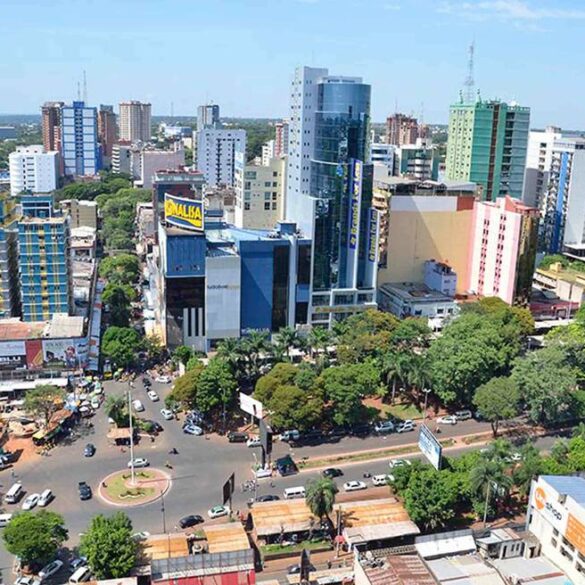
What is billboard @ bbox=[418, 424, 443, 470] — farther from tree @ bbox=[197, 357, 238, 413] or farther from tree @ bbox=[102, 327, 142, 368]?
tree @ bbox=[102, 327, 142, 368]

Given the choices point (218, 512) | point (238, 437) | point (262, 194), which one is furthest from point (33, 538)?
point (262, 194)

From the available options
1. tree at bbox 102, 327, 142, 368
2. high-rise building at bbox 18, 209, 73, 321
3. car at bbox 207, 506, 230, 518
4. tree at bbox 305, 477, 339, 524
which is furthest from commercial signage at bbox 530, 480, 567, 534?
high-rise building at bbox 18, 209, 73, 321

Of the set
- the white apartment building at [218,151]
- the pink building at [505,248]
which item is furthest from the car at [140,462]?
the white apartment building at [218,151]

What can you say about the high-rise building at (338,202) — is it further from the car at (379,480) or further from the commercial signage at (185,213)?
the car at (379,480)

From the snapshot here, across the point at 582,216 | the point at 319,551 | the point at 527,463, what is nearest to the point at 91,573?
the point at 319,551

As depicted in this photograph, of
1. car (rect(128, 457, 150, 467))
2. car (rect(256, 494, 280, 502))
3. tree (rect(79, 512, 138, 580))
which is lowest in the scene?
car (rect(128, 457, 150, 467))

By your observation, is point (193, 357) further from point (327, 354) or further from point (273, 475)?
A: point (273, 475)

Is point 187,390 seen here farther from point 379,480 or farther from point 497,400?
point 497,400
